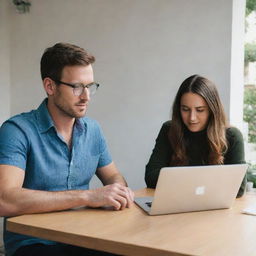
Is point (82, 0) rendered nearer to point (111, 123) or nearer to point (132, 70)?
point (132, 70)

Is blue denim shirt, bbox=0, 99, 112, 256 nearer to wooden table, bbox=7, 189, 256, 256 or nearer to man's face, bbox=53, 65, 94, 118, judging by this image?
man's face, bbox=53, 65, 94, 118

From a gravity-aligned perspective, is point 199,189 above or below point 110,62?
below

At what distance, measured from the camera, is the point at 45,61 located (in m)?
1.73

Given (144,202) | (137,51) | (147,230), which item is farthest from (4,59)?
(147,230)

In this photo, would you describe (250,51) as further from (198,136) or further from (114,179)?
(114,179)

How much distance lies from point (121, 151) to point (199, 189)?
1788mm

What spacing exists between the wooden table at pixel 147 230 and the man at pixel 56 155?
57 millimetres

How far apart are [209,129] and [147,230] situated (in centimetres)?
96

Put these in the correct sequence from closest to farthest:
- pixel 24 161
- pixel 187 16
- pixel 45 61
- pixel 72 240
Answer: pixel 72 240
pixel 24 161
pixel 45 61
pixel 187 16

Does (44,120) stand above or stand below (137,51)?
below

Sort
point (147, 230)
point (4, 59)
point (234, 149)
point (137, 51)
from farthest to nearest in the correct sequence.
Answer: point (4, 59), point (137, 51), point (234, 149), point (147, 230)

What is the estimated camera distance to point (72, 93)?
1652 millimetres

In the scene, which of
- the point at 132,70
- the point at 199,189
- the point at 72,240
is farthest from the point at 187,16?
the point at 72,240

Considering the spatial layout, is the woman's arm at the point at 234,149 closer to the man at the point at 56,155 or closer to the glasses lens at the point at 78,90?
the man at the point at 56,155
